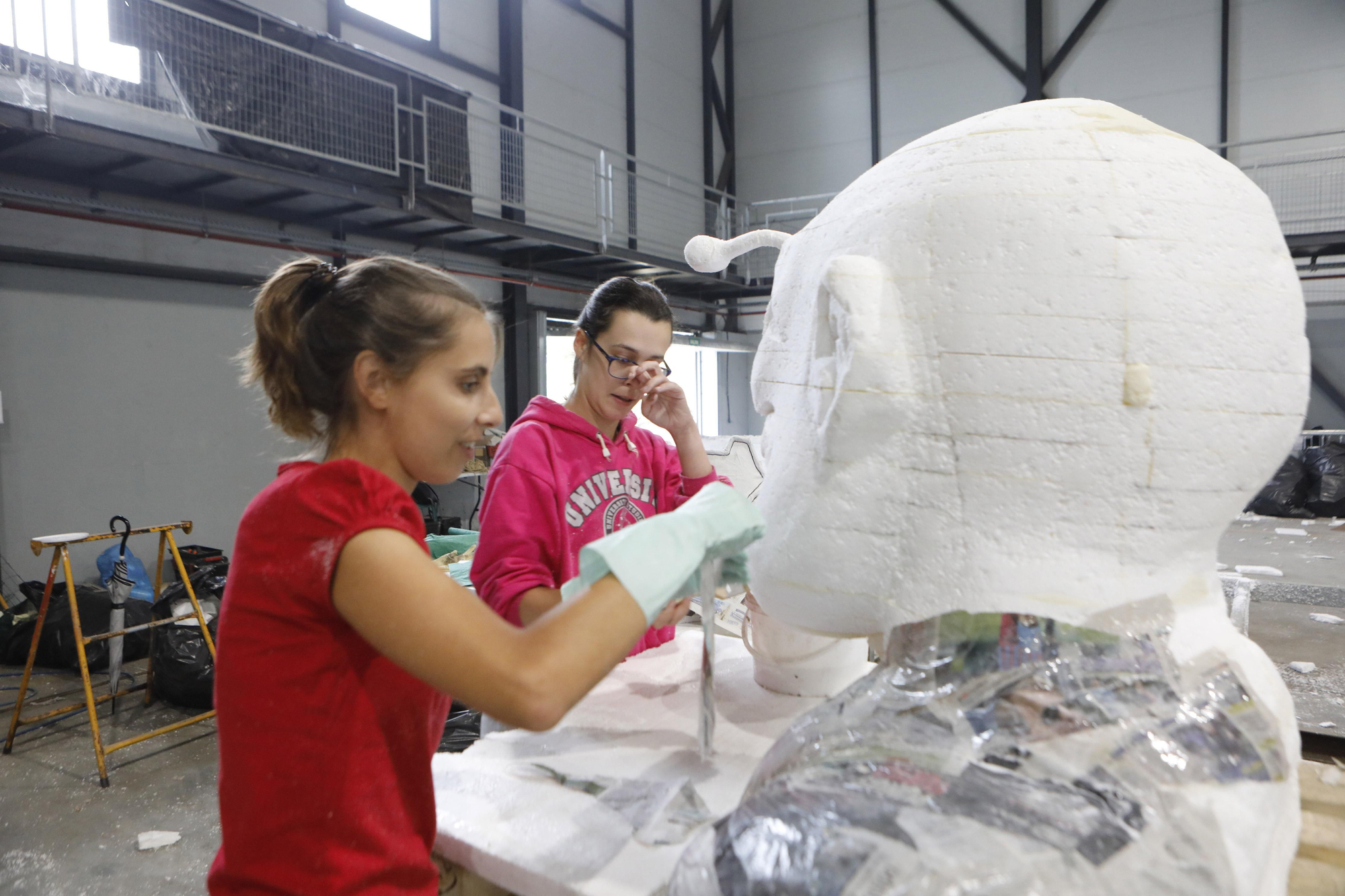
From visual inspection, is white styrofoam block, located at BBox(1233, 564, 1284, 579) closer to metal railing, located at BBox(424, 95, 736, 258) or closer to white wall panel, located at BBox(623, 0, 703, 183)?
metal railing, located at BBox(424, 95, 736, 258)

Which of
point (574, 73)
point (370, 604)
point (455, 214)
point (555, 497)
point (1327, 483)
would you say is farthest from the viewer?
point (574, 73)

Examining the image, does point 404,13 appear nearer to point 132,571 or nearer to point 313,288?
point 132,571

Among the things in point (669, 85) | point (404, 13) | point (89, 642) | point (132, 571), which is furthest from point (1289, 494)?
point (132, 571)

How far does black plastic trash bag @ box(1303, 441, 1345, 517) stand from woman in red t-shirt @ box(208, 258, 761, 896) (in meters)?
8.03

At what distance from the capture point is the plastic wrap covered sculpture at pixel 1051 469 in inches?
36.8

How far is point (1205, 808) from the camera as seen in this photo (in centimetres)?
88

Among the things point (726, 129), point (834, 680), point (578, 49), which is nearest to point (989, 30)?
point (726, 129)

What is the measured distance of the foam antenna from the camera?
5.31 feet

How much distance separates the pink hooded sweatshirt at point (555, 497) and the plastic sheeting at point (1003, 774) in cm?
80

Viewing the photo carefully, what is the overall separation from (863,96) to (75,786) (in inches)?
414

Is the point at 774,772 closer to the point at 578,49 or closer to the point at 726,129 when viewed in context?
the point at 578,49

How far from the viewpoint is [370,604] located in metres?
0.89

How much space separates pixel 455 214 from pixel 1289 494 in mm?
7377

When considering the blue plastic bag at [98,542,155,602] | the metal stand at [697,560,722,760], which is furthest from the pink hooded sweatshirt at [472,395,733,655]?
the blue plastic bag at [98,542,155,602]
